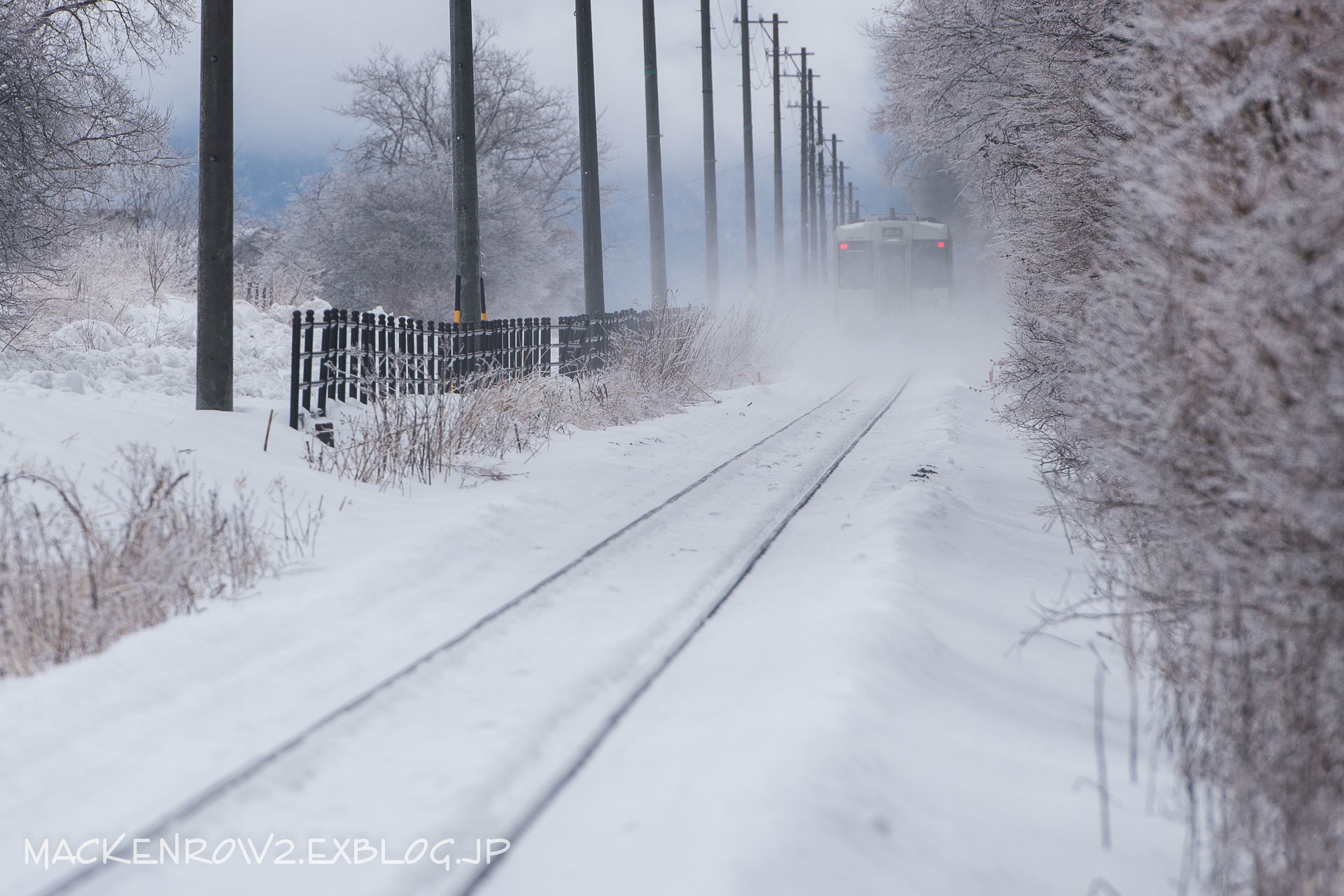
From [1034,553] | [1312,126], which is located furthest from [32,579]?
[1034,553]

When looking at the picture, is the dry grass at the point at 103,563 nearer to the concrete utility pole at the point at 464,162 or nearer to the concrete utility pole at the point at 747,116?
the concrete utility pole at the point at 464,162

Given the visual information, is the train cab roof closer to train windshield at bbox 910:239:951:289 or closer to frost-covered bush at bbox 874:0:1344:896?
train windshield at bbox 910:239:951:289

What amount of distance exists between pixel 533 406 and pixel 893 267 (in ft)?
A: 61.2

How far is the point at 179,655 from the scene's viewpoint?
444 centimetres

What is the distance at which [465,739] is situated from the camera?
12.3 ft

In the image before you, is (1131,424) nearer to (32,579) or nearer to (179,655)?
(179,655)

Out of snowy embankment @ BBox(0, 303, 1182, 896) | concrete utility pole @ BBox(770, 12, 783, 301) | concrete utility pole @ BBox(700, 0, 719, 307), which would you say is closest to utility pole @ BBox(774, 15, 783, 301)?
concrete utility pole @ BBox(770, 12, 783, 301)

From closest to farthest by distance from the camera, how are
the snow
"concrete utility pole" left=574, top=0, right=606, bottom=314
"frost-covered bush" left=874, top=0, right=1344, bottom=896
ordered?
"frost-covered bush" left=874, top=0, right=1344, bottom=896, the snow, "concrete utility pole" left=574, top=0, right=606, bottom=314

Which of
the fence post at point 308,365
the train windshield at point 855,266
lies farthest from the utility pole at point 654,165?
the fence post at point 308,365

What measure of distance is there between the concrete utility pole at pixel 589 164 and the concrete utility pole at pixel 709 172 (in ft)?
35.7

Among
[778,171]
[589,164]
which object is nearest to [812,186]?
[778,171]

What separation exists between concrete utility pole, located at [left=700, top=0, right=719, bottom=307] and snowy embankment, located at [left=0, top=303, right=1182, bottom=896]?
78.7 ft

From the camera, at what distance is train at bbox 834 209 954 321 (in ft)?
94.8

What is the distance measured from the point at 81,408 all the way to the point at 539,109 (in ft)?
139
